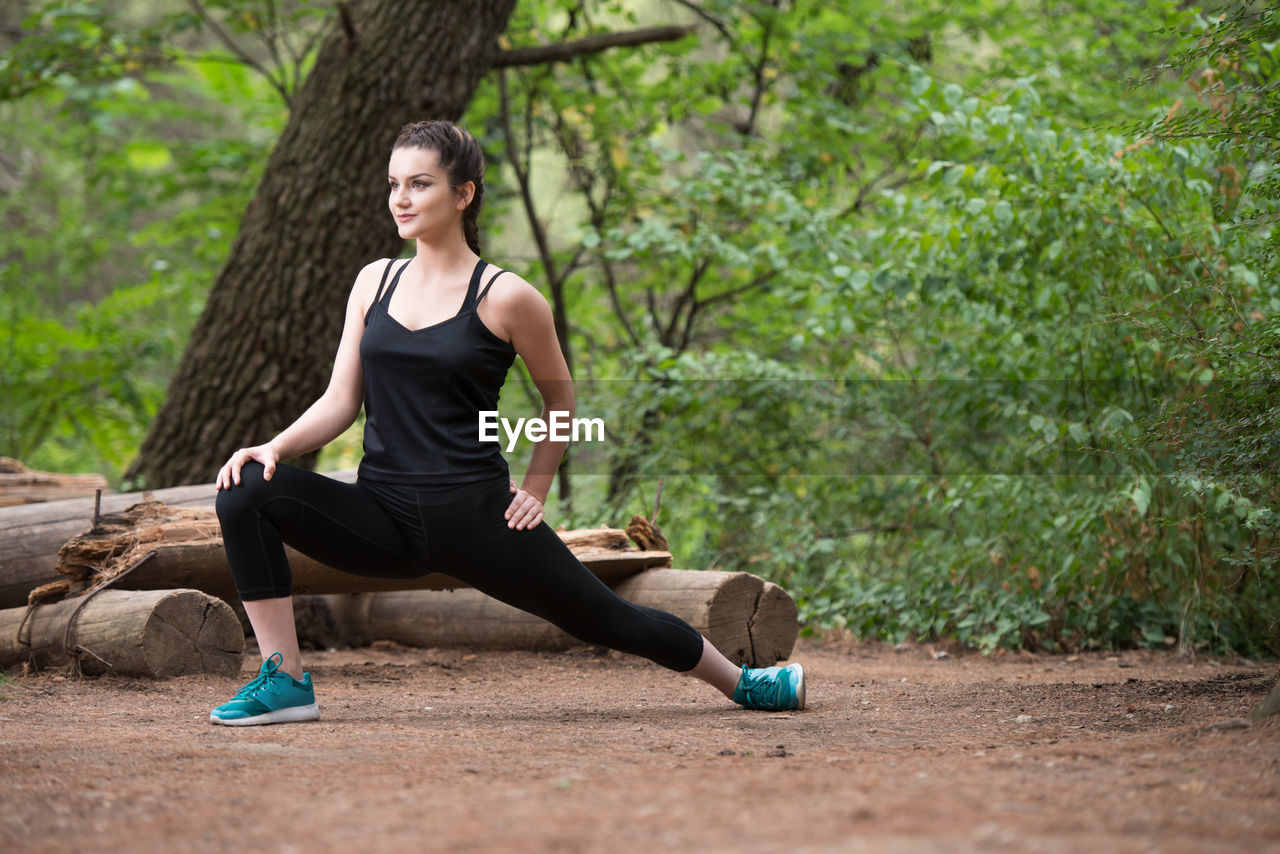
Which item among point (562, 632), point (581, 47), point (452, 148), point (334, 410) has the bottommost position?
point (562, 632)

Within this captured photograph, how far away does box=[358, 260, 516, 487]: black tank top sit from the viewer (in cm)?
325

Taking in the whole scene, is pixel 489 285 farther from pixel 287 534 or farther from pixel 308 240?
pixel 308 240

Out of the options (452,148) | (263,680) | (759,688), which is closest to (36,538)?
(263,680)

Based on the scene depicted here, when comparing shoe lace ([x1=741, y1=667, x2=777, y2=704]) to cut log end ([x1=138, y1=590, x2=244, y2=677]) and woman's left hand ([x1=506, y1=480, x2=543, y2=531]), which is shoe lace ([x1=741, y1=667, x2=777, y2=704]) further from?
cut log end ([x1=138, y1=590, x2=244, y2=677])

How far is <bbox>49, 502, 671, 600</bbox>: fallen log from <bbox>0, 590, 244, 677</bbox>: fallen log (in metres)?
0.15

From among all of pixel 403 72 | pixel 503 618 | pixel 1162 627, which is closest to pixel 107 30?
pixel 403 72

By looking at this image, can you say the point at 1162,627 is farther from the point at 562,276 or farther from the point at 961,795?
the point at 562,276

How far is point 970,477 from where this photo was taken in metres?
6.32

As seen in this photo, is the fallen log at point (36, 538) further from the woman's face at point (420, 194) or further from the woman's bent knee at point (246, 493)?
the woman's face at point (420, 194)

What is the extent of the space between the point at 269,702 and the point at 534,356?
1.34 m

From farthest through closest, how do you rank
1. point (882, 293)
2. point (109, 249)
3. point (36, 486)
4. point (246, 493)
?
point (109, 249) → point (882, 293) → point (36, 486) → point (246, 493)

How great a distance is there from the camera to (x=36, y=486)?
18.6 ft

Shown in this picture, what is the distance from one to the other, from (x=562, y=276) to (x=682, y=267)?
1038 mm

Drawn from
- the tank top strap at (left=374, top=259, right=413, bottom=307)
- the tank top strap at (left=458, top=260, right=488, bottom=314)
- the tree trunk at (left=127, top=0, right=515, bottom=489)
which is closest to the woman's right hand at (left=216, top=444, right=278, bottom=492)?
the tank top strap at (left=374, top=259, right=413, bottom=307)
